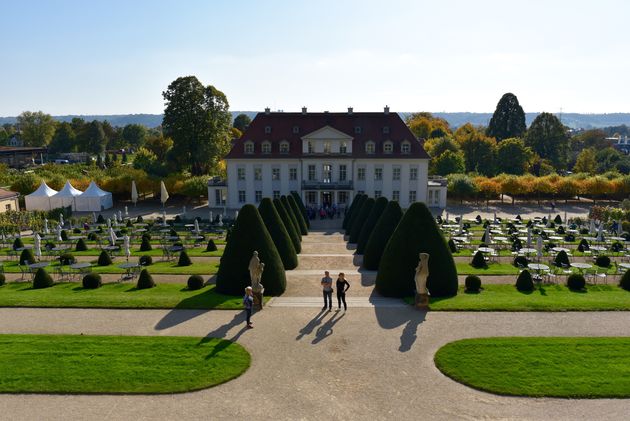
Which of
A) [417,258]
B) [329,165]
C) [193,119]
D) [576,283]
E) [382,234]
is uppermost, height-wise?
[193,119]

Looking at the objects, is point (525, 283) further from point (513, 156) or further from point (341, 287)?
point (513, 156)

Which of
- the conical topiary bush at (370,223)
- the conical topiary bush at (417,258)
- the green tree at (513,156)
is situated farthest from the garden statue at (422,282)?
the green tree at (513,156)

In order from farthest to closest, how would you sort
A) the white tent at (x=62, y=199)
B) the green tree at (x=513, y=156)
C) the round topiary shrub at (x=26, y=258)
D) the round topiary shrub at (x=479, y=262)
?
the green tree at (x=513, y=156), the white tent at (x=62, y=199), the round topiary shrub at (x=479, y=262), the round topiary shrub at (x=26, y=258)

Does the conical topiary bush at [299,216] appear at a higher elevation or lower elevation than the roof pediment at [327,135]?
lower

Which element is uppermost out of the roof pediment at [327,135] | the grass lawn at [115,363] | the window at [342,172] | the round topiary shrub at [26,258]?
the roof pediment at [327,135]

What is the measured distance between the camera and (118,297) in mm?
22141

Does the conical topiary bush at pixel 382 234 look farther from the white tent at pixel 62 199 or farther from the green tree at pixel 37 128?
the green tree at pixel 37 128

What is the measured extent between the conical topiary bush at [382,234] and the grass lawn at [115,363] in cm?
1328

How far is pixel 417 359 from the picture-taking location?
1563 cm

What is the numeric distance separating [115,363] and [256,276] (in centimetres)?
652

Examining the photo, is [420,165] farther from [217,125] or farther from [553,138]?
[553,138]

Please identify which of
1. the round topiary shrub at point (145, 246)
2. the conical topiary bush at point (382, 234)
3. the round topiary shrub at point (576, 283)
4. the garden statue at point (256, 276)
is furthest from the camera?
the round topiary shrub at point (145, 246)

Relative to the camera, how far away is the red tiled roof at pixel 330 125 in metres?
59.1

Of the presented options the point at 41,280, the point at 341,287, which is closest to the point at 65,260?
the point at 41,280
